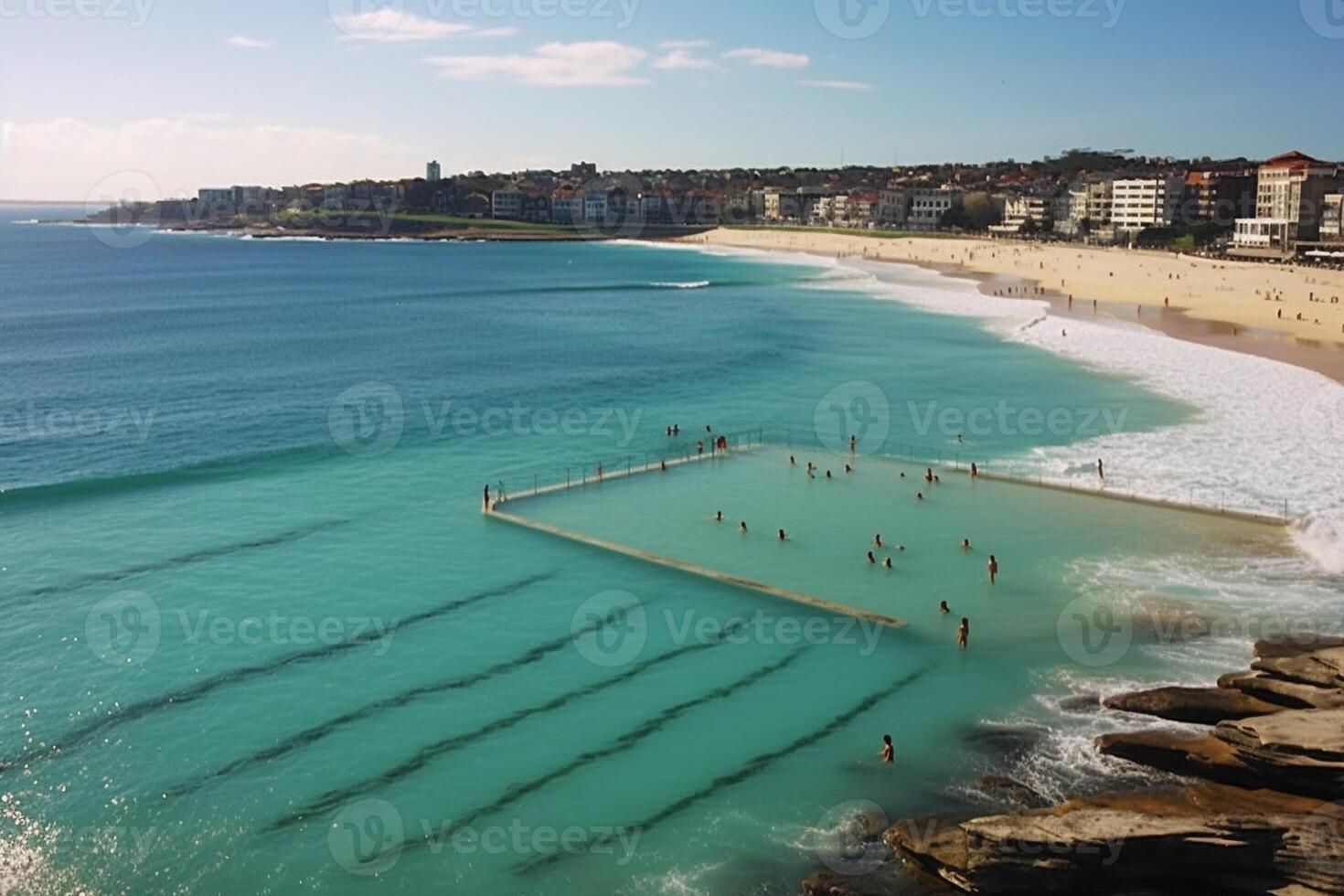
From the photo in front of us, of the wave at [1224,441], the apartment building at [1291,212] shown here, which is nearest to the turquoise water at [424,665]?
the wave at [1224,441]

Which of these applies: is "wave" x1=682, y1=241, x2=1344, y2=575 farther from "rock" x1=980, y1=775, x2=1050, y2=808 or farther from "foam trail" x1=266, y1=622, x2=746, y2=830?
"foam trail" x1=266, y1=622, x2=746, y2=830

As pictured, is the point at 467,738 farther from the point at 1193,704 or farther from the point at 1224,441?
the point at 1224,441

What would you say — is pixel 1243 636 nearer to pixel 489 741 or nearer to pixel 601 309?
pixel 489 741

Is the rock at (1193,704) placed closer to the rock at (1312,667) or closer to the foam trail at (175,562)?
the rock at (1312,667)

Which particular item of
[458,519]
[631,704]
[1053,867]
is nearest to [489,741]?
[631,704]

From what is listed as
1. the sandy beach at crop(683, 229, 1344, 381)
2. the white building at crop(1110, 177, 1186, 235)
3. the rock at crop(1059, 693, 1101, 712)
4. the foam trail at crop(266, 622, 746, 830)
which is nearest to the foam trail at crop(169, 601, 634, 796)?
the foam trail at crop(266, 622, 746, 830)

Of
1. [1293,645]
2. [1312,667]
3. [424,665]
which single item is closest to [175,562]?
[424,665]

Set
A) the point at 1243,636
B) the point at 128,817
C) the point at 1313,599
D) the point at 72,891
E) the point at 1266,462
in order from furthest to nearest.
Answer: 1. the point at 1266,462
2. the point at 1313,599
3. the point at 1243,636
4. the point at 128,817
5. the point at 72,891
